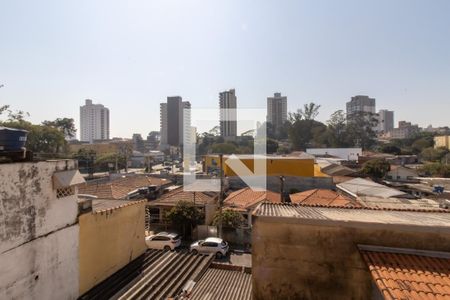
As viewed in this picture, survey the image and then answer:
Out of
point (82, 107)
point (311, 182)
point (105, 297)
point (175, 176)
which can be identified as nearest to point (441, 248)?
point (105, 297)

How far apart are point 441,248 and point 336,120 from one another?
6872 cm

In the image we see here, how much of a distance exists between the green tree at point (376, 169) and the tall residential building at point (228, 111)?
17.3 m

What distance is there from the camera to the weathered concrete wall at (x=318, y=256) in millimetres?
4789

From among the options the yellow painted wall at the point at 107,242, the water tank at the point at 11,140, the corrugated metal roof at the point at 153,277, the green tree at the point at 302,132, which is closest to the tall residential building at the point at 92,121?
the green tree at the point at 302,132

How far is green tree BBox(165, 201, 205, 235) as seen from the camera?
55.8 ft

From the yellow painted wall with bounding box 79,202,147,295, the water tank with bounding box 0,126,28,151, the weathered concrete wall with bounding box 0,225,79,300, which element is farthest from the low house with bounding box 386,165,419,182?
the water tank with bounding box 0,126,28,151

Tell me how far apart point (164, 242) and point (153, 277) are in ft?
25.2

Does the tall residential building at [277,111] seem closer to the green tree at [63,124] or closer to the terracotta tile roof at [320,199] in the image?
the green tree at [63,124]

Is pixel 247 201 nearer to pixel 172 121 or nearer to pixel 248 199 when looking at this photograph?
pixel 248 199

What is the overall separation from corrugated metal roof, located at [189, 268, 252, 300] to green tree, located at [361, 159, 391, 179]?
96.6 ft

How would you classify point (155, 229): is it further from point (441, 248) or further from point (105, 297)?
point (441, 248)

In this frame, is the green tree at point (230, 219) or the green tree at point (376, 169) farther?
the green tree at point (376, 169)

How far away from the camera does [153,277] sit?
7.99 metres

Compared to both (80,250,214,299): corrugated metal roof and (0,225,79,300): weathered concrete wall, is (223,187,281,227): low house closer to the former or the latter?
(80,250,214,299): corrugated metal roof
